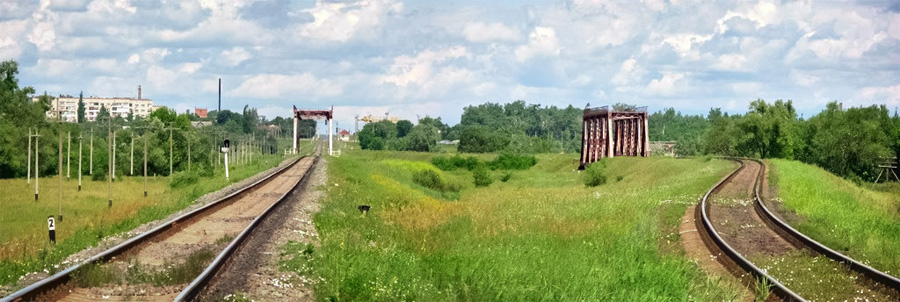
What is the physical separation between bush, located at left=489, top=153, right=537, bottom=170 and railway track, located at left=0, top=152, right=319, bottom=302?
3595 inches

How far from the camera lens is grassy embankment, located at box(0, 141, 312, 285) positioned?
16.9m

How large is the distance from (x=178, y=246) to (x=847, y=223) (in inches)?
651

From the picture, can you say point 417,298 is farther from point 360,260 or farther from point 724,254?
Result: point 724,254

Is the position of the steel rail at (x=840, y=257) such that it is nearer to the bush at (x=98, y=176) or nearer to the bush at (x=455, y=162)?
the bush at (x=98, y=176)

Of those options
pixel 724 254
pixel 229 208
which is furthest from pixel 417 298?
pixel 229 208

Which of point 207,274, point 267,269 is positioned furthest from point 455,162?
point 207,274

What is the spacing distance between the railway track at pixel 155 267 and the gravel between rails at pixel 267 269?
0.61 ft

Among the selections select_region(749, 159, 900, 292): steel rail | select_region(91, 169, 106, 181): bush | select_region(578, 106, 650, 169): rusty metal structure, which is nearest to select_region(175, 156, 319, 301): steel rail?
select_region(749, 159, 900, 292): steel rail

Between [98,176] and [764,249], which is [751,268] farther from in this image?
[98,176]

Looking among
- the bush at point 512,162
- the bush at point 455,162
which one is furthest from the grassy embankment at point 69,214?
the bush at point 512,162

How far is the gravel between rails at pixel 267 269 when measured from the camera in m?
13.3

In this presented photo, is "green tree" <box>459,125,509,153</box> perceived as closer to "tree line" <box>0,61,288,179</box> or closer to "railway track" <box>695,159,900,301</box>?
"tree line" <box>0,61,288,179</box>

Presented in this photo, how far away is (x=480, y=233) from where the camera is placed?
21.8 meters

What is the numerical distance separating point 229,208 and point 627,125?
75.8 meters
